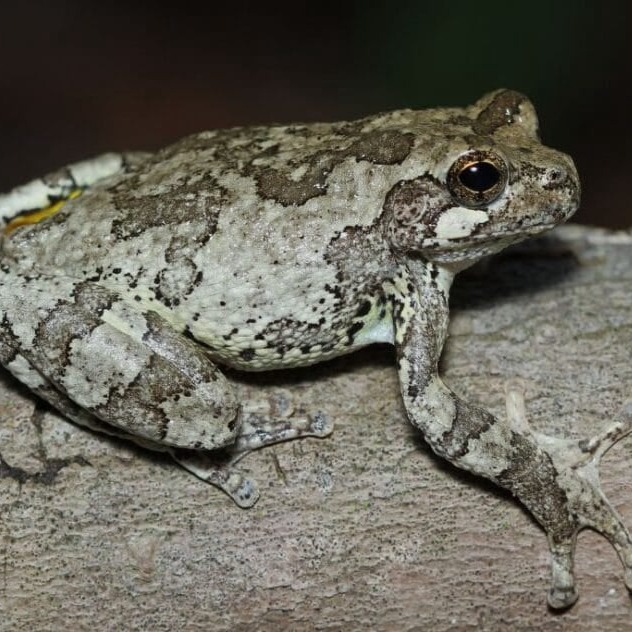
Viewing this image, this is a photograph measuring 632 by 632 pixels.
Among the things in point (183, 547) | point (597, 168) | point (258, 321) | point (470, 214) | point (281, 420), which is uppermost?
point (597, 168)

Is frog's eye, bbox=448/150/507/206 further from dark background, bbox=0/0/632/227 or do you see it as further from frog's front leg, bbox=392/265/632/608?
dark background, bbox=0/0/632/227

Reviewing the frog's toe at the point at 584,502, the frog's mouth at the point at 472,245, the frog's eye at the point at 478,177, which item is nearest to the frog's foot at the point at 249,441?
the frog's mouth at the point at 472,245

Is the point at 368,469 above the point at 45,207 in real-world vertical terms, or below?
below

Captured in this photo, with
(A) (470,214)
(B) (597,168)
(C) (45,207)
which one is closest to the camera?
(A) (470,214)

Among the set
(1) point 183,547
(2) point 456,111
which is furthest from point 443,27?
(1) point 183,547

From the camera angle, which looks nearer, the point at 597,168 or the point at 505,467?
the point at 505,467

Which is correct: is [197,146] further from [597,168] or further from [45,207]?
[597,168]
